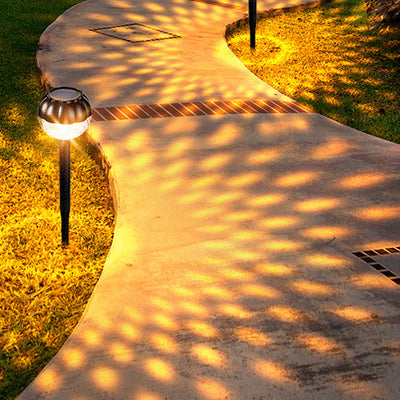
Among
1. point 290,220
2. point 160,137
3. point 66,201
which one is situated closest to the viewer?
point 66,201

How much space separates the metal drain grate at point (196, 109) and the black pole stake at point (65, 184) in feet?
5.85

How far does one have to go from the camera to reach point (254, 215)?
12.8ft

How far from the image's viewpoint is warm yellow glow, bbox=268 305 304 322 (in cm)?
294

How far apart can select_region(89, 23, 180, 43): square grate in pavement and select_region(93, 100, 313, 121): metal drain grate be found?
2.40 meters

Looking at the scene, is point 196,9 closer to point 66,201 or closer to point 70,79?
point 70,79

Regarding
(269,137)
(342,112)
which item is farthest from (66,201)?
(342,112)

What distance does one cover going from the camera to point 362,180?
→ 4426mm

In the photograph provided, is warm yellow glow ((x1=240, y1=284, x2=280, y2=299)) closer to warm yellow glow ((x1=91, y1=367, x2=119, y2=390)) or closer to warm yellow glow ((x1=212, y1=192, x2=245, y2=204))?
warm yellow glow ((x1=91, y1=367, x2=119, y2=390))

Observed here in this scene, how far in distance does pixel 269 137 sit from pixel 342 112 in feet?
4.17

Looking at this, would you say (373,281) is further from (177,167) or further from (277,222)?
(177,167)

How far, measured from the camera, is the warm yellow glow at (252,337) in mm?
2768

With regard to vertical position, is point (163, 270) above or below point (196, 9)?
below

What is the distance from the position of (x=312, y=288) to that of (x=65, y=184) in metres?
1.54

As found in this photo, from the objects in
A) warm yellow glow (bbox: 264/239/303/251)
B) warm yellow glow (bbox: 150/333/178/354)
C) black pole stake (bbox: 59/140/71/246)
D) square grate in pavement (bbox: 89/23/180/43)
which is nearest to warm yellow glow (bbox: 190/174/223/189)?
warm yellow glow (bbox: 264/239/303/251)
